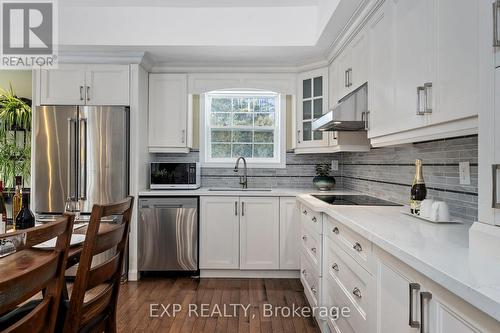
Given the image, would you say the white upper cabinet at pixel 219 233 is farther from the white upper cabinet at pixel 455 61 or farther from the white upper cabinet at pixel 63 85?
the white upper cabinet at pixel 455 61

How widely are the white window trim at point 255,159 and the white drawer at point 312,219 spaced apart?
1.02 m

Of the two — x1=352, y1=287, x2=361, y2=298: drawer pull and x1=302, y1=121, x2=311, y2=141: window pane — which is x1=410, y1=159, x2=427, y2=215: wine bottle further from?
x1=302, y1=121, x2=311, y2=141: window pane

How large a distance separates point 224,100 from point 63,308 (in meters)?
3.07

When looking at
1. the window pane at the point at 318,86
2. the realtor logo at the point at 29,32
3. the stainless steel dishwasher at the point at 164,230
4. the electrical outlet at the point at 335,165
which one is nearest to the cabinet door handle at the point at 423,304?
the stainless steel dishwasher at the point at 164,230

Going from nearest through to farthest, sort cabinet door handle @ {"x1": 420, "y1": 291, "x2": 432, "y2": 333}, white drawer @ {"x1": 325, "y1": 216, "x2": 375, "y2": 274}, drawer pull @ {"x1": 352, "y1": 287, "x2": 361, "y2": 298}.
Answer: cabinet door handle @ {"x1": 420, "y1": 291, "x2": 432, "y2": 333}
white drawer @ {"x1": 325, "y1": 216, "x2": 375, "y2": 274}
drawer pull @ {"x1": 352, "y1": 287, "x2": 361, "y2": 298}

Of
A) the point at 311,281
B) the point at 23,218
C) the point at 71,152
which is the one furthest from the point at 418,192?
the point at 71,152

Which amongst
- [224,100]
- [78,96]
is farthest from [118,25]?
[224,100]

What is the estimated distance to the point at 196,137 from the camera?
3873 millimetres

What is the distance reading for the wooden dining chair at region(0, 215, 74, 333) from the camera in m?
0.80

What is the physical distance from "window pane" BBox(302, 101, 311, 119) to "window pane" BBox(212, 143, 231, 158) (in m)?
1.04

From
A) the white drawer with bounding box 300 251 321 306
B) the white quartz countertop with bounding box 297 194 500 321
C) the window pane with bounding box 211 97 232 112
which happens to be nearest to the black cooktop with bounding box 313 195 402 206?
the white quartz countertop with bounding box 297 194 500 321

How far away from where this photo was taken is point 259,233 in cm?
332

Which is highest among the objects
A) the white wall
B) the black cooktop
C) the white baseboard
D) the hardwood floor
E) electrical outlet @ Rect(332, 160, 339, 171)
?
the white wall

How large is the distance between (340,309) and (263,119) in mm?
2624
